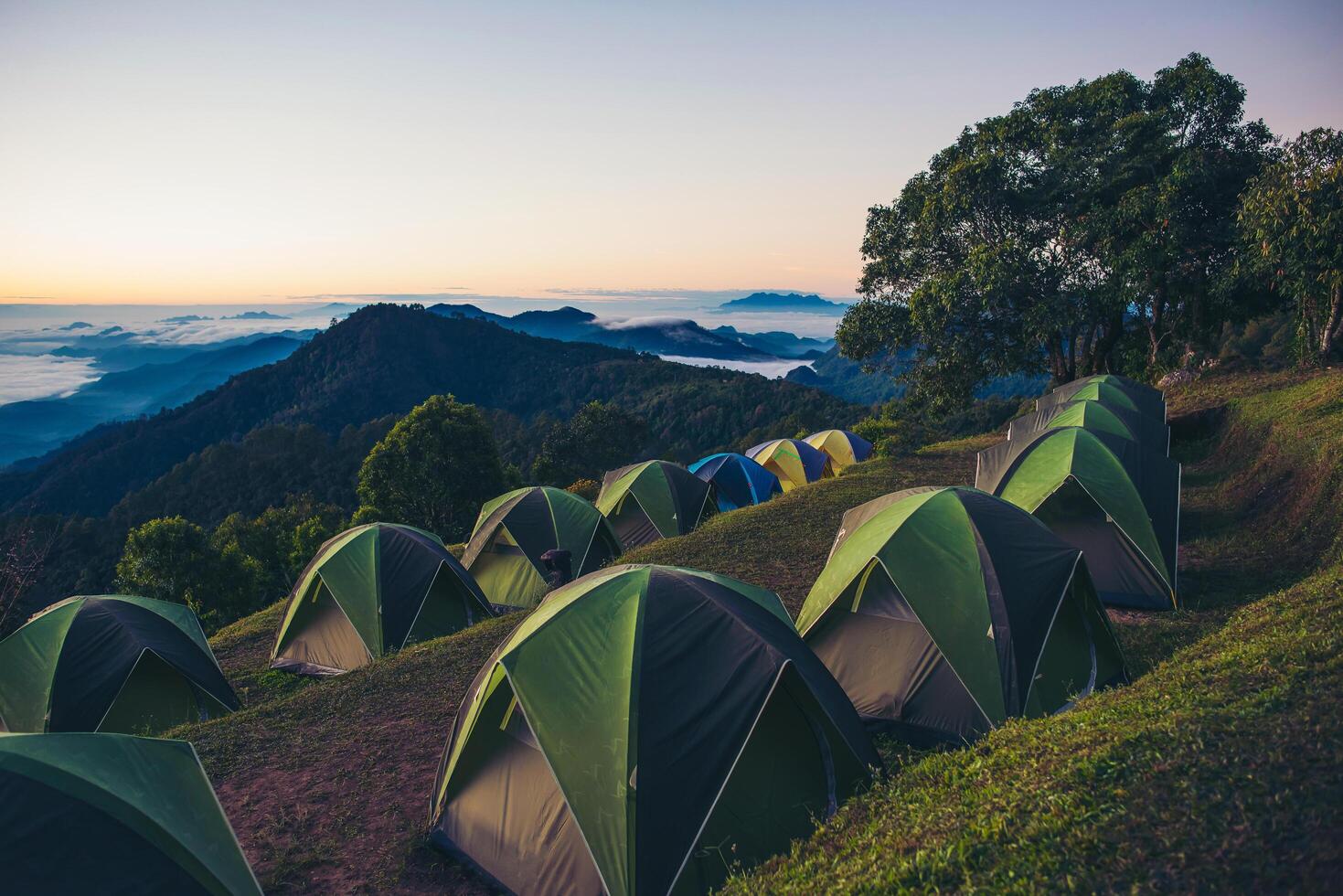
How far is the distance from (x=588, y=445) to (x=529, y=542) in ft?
113

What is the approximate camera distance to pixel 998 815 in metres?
4.57

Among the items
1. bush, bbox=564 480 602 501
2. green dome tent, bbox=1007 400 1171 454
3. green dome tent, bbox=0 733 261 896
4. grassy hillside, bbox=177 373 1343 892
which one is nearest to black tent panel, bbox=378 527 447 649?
grassy hillside, bbox=177 373 1343 892

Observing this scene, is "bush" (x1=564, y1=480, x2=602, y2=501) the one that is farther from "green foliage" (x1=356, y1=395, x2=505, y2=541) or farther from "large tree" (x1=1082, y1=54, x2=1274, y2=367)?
"large tree" (x1=1082, y1=54, x2=1274, y2=367)

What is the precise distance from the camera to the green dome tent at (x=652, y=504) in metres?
20.5

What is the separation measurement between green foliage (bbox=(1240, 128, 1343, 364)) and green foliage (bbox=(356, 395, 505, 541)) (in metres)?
26.7

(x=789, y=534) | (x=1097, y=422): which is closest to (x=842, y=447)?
(x=1097, y=422)

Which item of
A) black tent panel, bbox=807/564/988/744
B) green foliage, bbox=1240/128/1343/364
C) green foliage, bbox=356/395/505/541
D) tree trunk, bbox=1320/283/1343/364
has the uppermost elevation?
green foliage, bbox=1240/128/1343/364

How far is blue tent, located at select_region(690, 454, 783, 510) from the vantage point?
25.7m

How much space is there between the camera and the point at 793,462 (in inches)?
1200

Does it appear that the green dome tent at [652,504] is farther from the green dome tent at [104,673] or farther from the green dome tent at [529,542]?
the green dome tent at [104,673]

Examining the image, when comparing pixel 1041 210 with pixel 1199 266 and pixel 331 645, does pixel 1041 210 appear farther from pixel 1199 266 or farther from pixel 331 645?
pixel 331 645

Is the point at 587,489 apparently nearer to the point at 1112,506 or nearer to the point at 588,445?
the point at 588,445

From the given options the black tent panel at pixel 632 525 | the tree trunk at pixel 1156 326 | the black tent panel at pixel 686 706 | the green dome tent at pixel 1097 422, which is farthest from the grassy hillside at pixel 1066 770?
the tree trunk at pixel 1156 326

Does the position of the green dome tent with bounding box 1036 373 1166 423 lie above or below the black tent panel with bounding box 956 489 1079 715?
above
